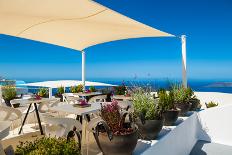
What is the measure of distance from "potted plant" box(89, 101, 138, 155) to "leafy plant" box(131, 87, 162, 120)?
2.20 ft

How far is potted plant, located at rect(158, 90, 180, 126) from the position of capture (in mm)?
4520

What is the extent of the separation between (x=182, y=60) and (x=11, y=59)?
4746cm

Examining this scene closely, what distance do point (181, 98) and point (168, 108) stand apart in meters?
0.89

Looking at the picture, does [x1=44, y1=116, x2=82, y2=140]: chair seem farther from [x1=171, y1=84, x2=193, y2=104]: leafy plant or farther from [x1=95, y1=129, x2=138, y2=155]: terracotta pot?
[x1=171, y1=84, x2=193, y2=104]: leafy plant

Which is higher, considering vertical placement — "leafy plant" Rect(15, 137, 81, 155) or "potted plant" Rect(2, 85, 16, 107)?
"potted plant" Rect(2, 85, 16, 107)

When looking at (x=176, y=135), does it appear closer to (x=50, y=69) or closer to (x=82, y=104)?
(x=82, y=104)

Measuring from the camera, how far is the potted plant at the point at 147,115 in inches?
142

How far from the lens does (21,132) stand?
231 inches

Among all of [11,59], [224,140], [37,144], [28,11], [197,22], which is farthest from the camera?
[11,59]

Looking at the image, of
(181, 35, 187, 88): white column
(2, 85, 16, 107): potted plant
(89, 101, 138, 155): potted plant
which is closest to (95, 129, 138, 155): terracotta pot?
(89, 101, 138, 155): potted plant

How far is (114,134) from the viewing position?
283 centimetres

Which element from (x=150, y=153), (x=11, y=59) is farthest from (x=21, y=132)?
(x=11, y=59)

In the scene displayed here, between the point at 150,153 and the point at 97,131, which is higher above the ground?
the point at 97,131

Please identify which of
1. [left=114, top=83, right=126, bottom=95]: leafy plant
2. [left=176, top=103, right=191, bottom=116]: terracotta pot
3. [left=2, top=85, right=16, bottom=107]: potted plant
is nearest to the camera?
[left=176, top=103, right=191, bottom=116]: terracotta pot
